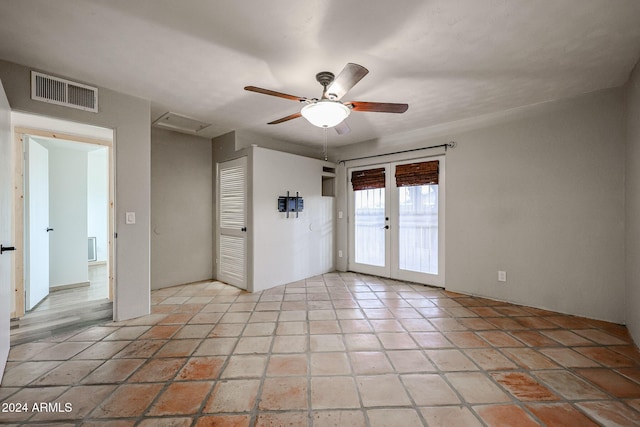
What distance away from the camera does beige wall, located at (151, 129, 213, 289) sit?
4117 mm

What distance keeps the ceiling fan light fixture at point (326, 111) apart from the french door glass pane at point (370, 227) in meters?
2.69

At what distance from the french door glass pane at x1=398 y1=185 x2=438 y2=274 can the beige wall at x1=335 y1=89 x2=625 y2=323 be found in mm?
236

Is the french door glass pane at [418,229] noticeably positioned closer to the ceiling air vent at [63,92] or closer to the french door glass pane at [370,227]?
the french door glass pane at [370,227]

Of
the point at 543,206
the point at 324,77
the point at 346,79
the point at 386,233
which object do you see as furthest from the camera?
the point at 386,233

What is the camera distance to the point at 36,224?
11.2 feet

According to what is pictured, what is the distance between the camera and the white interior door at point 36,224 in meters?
3.24

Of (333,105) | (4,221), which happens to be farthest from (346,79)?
(4,221)

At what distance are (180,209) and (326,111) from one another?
3.30 metres

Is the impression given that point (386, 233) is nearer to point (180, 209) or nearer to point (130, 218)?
point (180, 209)

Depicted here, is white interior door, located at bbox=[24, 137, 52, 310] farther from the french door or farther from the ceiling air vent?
the french door

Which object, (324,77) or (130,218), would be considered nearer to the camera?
(324,77)

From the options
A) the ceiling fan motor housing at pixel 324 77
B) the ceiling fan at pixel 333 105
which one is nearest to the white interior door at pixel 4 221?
the ceiling fan at pixel 333 105

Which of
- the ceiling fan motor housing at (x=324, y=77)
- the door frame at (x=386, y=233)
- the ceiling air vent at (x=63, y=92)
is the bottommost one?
the door frame at (x=386, y=233)

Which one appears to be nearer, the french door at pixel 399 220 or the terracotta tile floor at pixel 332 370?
the terracotta tile floor at pixel 332 370
